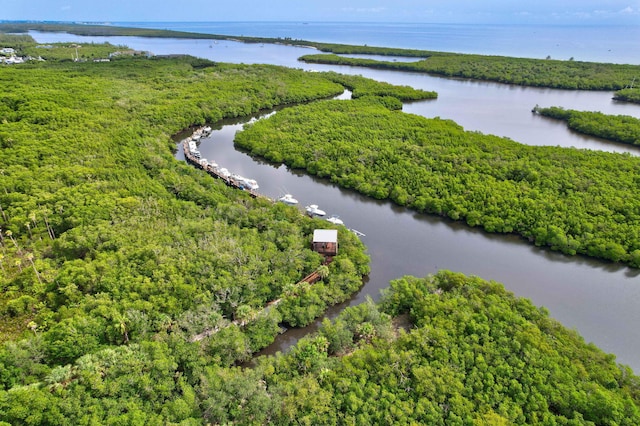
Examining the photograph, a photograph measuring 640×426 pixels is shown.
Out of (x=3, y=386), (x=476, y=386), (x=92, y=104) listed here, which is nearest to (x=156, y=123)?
(x=92, y=104)

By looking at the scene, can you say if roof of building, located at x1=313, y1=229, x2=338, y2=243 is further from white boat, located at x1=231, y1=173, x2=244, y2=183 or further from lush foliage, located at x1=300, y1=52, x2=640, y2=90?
lush foliage, located at x1=300, y1=52, x2=640, y2=90

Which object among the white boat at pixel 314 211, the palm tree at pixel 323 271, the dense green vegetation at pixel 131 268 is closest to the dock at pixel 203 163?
the dense green vegetation at pixel 131 268

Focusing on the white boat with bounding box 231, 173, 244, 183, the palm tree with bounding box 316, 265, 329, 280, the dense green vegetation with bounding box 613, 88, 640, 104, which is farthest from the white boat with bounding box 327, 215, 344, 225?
the dense green vegetation with bounding box 613, 88, 640, 104

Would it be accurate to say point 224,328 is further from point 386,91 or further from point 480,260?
point 386,91

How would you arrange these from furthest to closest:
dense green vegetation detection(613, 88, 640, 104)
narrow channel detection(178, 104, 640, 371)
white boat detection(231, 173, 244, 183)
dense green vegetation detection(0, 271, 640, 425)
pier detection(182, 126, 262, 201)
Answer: dense green vegetation detection(613, 88, 640, 104)
white boat detection(231, 173, 244, 183)
pier detection(182, 126, 262, 201)
narrow channel detection(178, 104, 640, 371)
dense green vegetation detection(0, 271, 640, 425)

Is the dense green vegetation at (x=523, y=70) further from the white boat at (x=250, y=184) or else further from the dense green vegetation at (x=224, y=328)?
the white boat at (x=250, y=184)

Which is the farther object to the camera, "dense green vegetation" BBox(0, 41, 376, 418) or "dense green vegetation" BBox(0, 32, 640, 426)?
"dense green vegetation" BBox(0, 41, 376, 418)

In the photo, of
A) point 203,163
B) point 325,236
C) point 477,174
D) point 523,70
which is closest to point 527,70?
point 523,70

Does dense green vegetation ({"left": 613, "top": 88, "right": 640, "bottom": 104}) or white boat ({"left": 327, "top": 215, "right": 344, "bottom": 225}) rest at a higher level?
dense green vegetation ({"left": 613, "top": 88, "right": 640, "bottom": 104})
